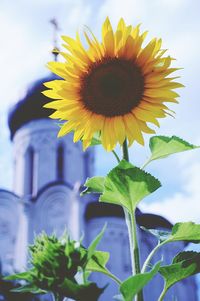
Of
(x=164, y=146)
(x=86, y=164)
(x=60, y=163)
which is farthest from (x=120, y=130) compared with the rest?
(x=86, y=164)

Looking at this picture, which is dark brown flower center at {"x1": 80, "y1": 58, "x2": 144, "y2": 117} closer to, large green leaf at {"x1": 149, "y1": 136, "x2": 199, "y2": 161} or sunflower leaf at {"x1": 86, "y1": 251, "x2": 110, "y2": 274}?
large green leaf at {"x1": 149, "y1": 136, "x2": 199, "y2": 161}

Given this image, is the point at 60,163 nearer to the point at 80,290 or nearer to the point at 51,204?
the point at 51,204

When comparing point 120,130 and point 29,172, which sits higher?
point 29,172

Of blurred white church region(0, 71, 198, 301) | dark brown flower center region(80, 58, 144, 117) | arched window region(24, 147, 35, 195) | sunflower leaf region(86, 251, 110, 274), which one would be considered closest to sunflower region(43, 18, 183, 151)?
dark brown flower center region(80, 58, 144, 117)

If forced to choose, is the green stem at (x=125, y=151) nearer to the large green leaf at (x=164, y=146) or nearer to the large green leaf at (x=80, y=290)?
the large green leaf at (x=164, y=146)

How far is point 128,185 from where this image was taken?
1147 millimetres

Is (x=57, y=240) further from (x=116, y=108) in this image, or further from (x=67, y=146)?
(x=67, y=146)

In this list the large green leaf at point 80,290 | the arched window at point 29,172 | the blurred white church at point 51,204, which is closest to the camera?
the large green leaf at point 80,290

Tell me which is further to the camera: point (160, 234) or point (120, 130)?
point (160, 234)

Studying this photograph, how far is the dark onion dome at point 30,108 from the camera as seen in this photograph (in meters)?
18.5

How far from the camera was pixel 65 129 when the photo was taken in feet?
3.71

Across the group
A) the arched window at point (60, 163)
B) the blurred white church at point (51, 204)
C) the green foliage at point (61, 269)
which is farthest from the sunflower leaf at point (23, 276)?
the arched window at point (60, 163)

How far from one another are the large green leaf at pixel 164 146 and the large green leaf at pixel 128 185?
0.15 metres

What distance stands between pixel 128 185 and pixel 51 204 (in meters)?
16.3
